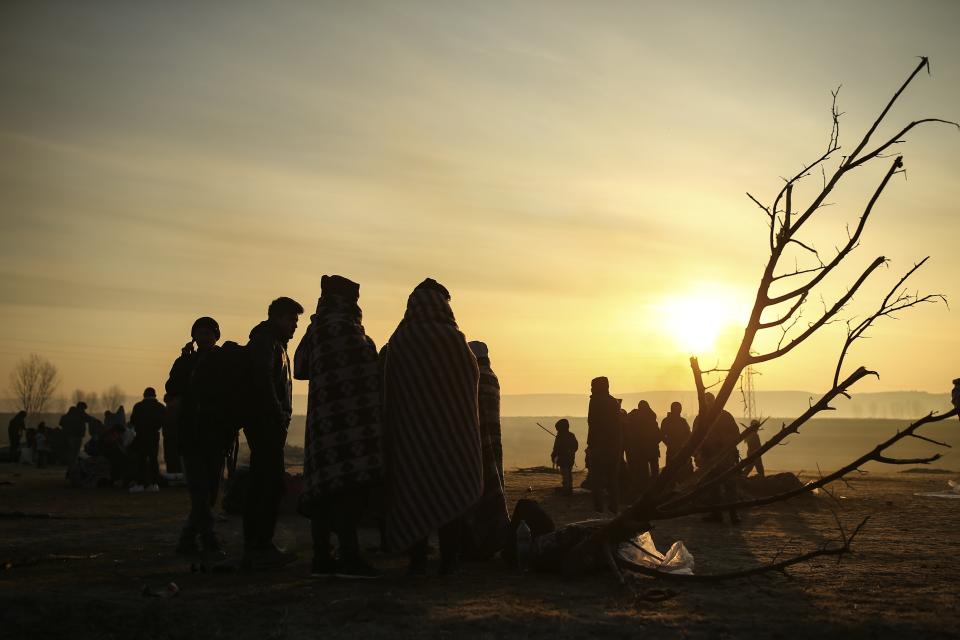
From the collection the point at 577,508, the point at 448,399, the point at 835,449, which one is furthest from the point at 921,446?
the point at 448,399

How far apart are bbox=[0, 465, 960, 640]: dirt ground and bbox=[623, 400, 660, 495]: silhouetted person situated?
6.01 m

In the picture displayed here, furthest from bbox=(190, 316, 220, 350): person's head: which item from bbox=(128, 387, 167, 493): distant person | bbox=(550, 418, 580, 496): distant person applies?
bbox=(550, 418, 580, 496): distant person

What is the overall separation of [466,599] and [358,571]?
1165mm

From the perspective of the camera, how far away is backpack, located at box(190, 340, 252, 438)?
6.98 m

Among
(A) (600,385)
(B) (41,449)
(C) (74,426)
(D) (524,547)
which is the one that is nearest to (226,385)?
(D) (524,547)

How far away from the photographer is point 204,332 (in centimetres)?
793

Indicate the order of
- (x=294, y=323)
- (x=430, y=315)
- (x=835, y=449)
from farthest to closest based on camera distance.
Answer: (x=835, y=449) < (x=294, y=323) < (x=430, y=315)

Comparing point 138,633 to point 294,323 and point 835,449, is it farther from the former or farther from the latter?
point 835,449

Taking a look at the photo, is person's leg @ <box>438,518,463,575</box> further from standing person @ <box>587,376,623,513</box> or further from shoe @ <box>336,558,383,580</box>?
standing person @ <box>587,376,623,513</box>

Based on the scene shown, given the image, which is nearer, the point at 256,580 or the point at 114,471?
the point at 256,580

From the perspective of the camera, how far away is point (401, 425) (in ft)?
20.9

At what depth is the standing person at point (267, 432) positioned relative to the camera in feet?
22.0

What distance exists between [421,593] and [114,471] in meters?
13.0

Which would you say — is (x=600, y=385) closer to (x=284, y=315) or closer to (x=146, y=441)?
(x=284, y=315)
